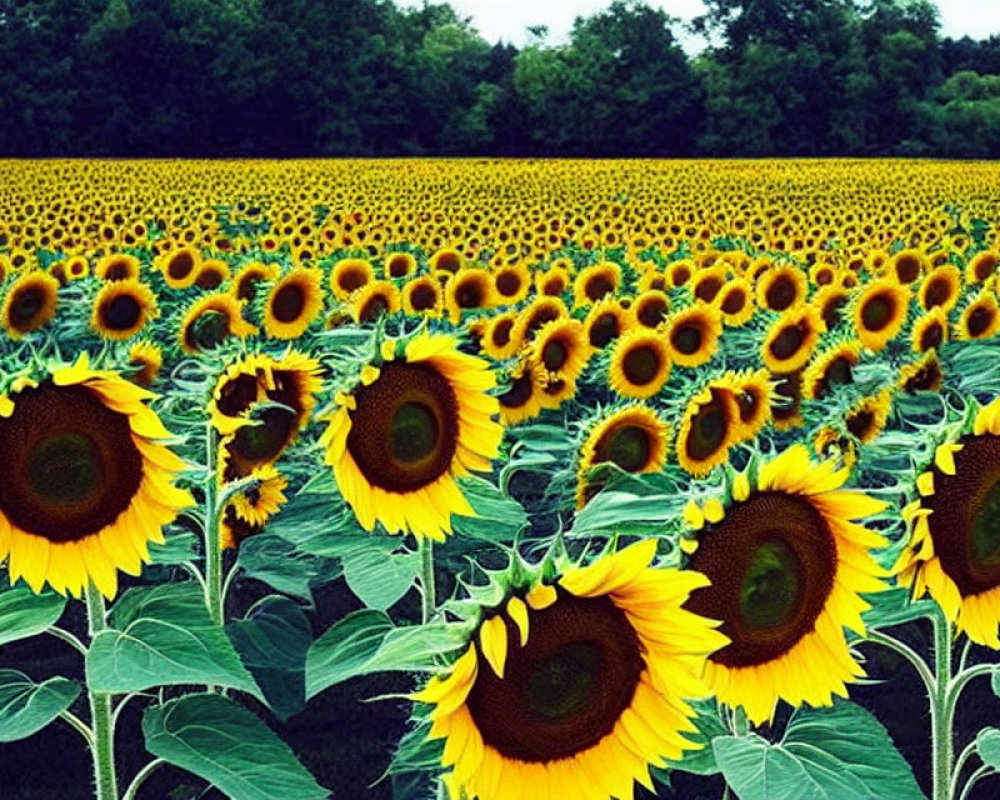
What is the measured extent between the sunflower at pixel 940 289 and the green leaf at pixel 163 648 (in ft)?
19.4

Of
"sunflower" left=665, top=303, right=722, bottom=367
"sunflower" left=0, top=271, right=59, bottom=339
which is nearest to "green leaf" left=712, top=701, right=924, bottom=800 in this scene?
"sunflower" left=665, top=303, right=722, bottom=367

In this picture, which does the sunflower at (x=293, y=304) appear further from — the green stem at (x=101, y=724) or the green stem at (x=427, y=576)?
the green stem at (x=101, y=724)

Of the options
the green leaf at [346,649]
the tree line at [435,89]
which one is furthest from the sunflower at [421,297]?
the tree line at [435,89]

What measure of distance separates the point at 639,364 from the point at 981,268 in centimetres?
376

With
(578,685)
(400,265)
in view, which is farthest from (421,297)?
(578,685)

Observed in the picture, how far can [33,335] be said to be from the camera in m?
7.71

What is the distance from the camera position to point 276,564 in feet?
9.59

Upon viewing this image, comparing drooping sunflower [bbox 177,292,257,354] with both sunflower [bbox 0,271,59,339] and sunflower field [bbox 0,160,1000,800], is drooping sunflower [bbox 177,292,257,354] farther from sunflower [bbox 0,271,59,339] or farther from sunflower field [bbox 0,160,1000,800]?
sunflower [bbox 0,271,59,339]

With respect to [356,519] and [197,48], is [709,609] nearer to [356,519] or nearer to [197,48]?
[356,519]

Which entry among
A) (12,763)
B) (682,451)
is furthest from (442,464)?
(12,763)

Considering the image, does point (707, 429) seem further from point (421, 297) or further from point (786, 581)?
point (421, 297)

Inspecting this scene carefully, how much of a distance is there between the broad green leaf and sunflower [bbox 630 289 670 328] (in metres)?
3.45

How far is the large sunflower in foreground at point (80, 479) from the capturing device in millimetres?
2143

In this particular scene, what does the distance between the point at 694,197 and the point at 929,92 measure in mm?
38125
